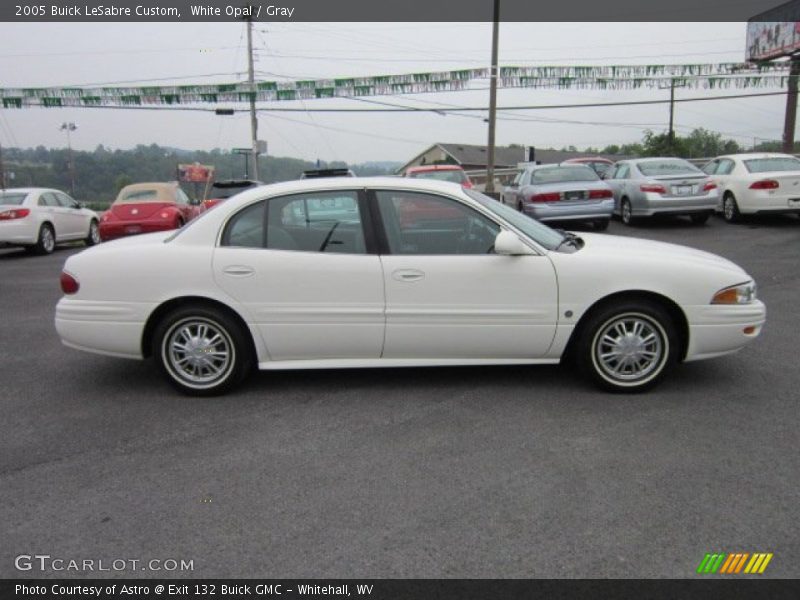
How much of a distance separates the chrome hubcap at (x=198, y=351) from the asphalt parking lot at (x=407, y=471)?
20 centimetres

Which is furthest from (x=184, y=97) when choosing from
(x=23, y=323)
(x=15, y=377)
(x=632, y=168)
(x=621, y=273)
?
(x=621, y=273)

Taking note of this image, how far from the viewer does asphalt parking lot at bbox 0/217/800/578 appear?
2783 mm

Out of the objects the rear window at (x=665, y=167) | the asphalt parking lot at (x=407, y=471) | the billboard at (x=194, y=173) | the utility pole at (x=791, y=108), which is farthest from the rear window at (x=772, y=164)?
the billboard at (x=194, y=173)

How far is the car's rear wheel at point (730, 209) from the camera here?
13.7 meters

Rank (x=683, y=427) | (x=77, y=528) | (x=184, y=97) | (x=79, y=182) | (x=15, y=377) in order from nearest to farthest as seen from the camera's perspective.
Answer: (x=77, y=528), (x=683, y=427), (x=15, y=377), (x=184, y=97), (x=79, y=182)

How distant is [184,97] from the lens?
24.3 meters

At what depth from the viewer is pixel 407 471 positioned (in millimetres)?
3482

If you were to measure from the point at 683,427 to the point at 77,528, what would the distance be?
3308mm

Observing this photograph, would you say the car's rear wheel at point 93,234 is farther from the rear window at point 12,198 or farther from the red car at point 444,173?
the red car at point 444,173

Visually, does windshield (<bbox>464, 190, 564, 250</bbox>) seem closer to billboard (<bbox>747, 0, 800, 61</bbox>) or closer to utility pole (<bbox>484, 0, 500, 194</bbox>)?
utility pole (<bbox>484, 0, 500, 194</bbox>)

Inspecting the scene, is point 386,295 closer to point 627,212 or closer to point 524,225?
point 524,225

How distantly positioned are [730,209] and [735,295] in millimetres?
10686

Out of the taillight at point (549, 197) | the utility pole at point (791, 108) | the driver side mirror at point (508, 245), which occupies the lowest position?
the driver side mirror at point (508, 245)
